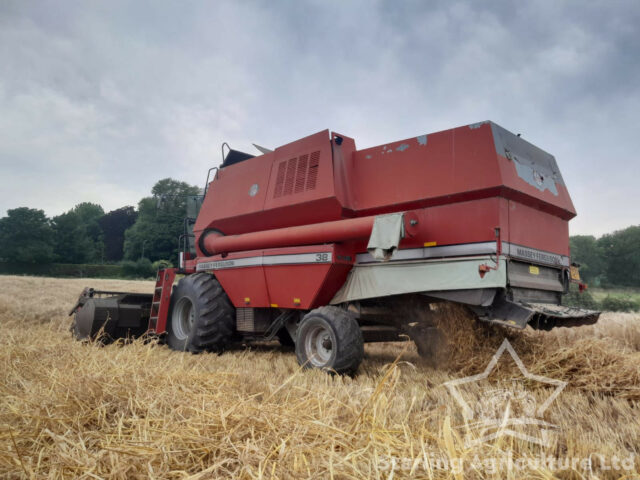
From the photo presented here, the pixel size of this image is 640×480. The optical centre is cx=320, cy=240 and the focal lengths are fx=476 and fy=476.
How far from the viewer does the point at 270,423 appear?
2072 mm

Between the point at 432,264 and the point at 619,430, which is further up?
the point at 432,264

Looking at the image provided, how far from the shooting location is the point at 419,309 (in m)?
4.89

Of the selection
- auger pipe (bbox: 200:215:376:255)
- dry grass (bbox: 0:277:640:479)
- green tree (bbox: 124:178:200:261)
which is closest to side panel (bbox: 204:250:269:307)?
auger pipe (bbox: 200:215:376:255)

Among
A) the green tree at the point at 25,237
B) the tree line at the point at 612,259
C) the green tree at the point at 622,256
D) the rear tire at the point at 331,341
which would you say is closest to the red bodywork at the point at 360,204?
the rear tire at the point at 331,341

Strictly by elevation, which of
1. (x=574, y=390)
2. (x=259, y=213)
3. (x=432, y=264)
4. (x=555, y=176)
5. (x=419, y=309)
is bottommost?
(x=574, y=390)

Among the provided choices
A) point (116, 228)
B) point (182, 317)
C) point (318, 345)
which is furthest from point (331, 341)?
point (116, 228)

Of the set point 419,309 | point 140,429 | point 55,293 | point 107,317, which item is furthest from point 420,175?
point 55,293

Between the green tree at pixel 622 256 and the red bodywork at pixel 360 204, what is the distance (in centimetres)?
1915

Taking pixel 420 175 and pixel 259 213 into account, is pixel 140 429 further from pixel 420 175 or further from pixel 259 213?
pixel 259 213

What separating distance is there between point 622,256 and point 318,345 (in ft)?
75.8

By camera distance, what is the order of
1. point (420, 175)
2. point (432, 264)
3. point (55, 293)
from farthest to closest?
1. point (55, 293)
2. point (420, 175)
3. point (432, 264)

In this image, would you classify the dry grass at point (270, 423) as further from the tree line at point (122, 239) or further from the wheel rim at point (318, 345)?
the tree line at point (122, 239)

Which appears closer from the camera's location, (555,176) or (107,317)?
(555,176)

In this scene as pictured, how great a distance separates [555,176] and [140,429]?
4902mm
